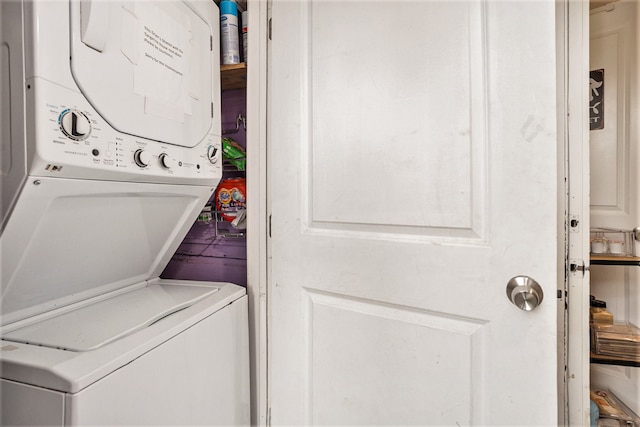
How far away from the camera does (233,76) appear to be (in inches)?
56.2

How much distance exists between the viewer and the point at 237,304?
48.3 inches

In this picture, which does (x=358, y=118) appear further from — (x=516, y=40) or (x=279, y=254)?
(x=279, y=254)

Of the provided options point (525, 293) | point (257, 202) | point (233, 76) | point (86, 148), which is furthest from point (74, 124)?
point (525, 293)

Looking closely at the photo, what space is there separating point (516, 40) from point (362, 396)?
45.4 inches

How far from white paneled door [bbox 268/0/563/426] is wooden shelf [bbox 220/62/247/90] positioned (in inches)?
6.6

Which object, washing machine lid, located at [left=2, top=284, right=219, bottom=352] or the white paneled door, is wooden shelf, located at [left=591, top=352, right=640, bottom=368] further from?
washing machine lid, located at [left=2, top=284, right=219, bottom=352]

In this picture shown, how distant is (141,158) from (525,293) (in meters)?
1.09

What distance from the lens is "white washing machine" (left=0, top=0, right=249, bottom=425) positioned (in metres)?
0.67

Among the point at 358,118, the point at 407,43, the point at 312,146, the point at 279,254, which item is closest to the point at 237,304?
the point at 279,254

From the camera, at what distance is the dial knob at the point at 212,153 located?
3.96ft

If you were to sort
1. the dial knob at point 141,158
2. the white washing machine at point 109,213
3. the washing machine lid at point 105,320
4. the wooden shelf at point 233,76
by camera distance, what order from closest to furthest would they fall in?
the white washing machine at point 109,213
the washing machine lid at point 105,320
the dial knob at point 141,158
the wooden shelf at point 233,76

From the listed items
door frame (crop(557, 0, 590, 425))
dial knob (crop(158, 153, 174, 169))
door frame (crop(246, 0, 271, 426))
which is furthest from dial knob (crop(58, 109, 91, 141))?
door frame (crop(557, 0, 590, 425))

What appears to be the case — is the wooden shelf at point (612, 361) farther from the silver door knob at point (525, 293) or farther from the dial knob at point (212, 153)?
the dial knob at point (212, 153)

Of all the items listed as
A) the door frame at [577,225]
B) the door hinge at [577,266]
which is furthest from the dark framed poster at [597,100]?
the door hinge at [577,266]
